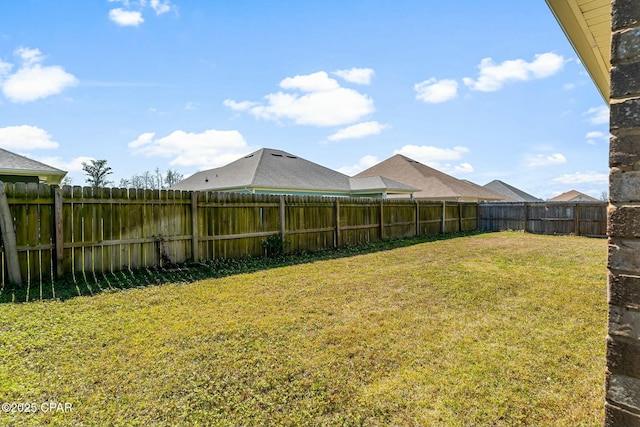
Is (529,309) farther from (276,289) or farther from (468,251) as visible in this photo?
(468,251)

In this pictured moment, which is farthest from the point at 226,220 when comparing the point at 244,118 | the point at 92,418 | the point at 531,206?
the point at 531,206

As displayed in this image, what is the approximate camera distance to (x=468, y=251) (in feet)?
31.7

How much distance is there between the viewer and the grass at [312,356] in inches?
86.0

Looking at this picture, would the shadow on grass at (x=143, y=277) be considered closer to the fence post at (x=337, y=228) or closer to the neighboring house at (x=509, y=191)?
the fence post at (x=337, y=228)

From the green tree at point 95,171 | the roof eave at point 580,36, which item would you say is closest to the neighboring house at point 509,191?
the roof eave at point 580,36

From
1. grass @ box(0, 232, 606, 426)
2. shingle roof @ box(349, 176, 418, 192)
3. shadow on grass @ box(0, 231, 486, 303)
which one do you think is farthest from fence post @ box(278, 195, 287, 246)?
shingle roof @ box(349, 176, 418, 192)

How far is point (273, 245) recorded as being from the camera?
8609 mm

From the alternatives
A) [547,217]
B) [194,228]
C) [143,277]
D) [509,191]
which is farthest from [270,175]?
[509,191]

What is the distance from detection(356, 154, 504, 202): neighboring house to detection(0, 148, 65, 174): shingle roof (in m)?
20.0

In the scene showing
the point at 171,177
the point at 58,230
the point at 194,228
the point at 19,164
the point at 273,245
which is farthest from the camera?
the point at 171,177

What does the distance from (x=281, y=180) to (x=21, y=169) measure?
10.1 metres

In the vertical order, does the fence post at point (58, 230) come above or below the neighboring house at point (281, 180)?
below

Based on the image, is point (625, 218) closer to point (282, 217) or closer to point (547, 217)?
point (282, 217)

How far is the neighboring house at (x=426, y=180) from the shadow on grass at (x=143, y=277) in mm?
16885
